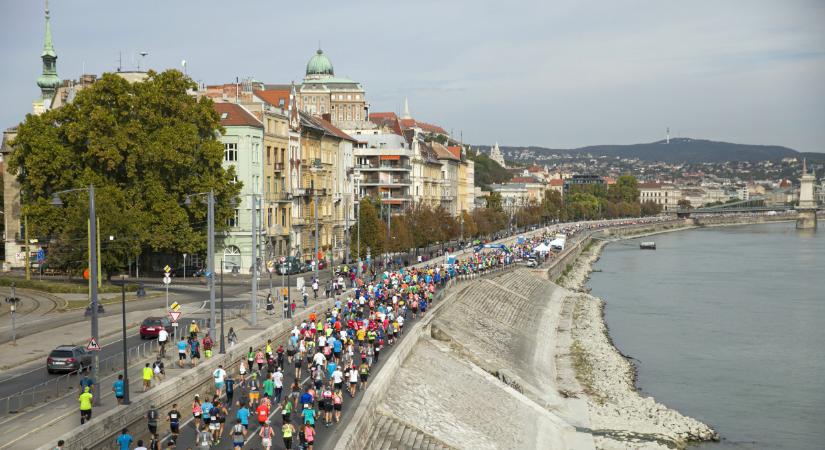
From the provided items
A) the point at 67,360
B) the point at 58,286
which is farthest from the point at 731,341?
the point at 67,360

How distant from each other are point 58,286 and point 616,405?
32935mm

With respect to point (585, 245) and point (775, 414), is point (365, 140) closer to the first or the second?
point (585, 245)

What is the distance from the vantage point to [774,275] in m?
119

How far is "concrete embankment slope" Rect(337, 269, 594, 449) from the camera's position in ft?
112

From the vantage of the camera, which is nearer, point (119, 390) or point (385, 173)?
point (119, 390)

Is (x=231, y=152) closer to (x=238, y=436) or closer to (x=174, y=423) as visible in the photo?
(x=174, y=423)

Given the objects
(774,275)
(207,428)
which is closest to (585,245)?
(774,275)

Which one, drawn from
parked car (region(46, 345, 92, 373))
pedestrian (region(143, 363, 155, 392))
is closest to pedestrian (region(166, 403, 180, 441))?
pedestrian (region(143, 363, 155, 392))

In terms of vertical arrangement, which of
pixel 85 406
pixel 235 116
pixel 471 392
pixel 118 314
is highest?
pixel 235 116

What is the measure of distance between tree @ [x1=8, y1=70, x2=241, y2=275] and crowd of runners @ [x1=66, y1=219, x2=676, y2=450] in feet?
52.8

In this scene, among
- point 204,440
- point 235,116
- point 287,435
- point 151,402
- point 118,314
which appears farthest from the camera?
point 235,116

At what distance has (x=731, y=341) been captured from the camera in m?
67.2

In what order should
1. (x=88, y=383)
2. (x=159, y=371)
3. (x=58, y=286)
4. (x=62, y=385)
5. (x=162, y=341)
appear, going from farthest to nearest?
(x=58, y=286)
(x=162, y=341)
(x=159, y=371)
(x=62, y=385)
(x=88, y=383)

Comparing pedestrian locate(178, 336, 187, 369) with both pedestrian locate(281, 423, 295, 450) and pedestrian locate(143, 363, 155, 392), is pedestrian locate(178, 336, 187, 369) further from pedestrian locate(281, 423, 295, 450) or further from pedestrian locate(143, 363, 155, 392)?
pedestrian locate(281, 423, 295, 450)
